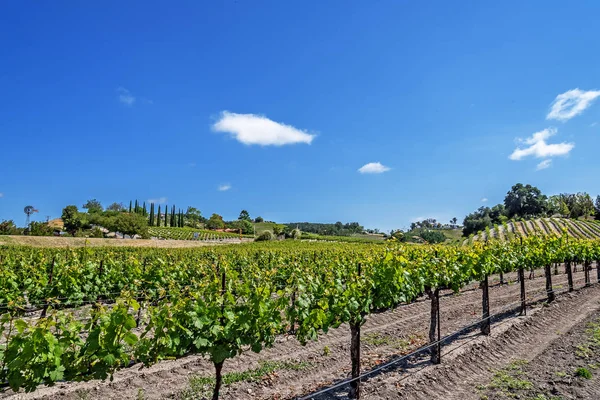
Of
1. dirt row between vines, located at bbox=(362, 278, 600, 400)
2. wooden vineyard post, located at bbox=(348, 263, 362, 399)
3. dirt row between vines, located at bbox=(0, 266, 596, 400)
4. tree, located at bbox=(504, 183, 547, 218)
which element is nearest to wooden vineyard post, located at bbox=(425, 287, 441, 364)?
dirt row between vines, located at bbox=(362, 278, 600, 400)

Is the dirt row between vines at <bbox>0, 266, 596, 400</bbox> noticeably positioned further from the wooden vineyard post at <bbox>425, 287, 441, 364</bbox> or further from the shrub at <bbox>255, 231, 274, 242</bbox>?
the shrub at <bbox>255, 231, 274, 242</bbox>

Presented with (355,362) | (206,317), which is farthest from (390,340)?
(206,317)

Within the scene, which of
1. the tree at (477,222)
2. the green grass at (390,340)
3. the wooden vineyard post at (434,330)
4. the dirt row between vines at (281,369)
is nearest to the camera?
the dirt row between vines at (281,369)

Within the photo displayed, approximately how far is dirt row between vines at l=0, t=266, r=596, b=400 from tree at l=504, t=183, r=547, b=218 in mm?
106401

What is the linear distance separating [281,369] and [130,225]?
63023 mm

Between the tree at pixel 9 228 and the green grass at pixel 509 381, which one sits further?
the tree at pixel 9 228

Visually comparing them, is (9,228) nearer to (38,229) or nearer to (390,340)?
(38,229)

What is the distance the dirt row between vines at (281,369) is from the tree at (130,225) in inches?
2388

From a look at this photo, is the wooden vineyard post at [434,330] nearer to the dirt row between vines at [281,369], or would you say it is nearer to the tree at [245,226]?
the dirt row between vines at [281,369]

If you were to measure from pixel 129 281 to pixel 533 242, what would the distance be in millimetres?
14360

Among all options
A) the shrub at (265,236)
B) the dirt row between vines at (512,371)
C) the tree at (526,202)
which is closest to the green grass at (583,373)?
the dirt row between vines at (512,371)

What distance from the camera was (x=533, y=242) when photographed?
44.3 feet

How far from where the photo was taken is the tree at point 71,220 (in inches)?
2657

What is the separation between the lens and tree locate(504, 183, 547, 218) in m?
99.4
